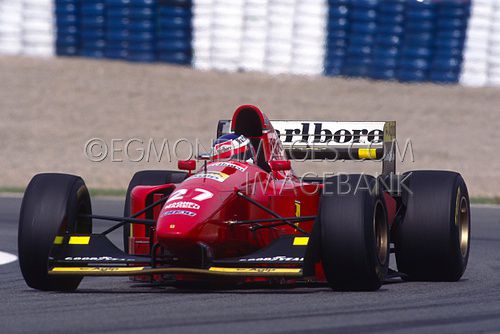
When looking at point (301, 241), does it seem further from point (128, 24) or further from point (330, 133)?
point (128, 24)

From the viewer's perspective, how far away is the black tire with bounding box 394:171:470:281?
925 centimetres

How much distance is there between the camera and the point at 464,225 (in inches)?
389

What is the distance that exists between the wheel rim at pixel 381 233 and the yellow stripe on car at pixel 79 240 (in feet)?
6.88

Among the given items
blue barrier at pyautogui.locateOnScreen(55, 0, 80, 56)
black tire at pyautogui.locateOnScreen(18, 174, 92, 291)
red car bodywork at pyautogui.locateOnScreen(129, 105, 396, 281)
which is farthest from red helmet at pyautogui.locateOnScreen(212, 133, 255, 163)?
blue barrier at pyautogui.locateOnScreen(55, 0, 80, 56)

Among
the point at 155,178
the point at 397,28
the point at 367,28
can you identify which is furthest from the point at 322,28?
the point at 155,178

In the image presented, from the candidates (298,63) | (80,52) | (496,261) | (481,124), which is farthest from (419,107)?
(496,261)

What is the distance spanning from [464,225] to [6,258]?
446 cm

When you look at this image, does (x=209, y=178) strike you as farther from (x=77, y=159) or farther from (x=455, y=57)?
(x=455, y=57)

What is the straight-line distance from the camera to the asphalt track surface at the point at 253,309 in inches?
259

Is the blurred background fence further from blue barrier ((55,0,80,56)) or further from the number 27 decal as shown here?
the number 27 decal

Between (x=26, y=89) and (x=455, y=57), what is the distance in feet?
33.0

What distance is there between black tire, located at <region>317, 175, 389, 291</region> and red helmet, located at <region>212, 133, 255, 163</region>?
118 cm

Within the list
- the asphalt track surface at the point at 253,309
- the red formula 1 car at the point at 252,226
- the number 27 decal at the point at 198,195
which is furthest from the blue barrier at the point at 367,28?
the number 27 decal at the point at 198,195

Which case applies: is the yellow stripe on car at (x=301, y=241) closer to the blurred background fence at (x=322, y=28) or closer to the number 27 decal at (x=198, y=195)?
the number 27 decal at (x=198, y=195)
